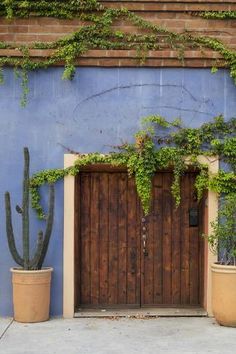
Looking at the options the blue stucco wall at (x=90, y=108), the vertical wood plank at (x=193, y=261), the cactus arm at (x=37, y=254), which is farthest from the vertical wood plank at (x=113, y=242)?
the cactus arm at (x=37, y=254)

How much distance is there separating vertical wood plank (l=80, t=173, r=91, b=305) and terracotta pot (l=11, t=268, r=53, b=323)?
40.7 inches

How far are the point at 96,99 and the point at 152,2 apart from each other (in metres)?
1.62

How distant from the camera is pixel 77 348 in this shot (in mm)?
8242

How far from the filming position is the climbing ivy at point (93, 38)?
1018 cm

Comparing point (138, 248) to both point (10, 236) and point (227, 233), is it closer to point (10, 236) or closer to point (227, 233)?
point (227, 233)

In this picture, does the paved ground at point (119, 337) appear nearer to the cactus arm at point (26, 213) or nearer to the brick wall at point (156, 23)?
the cactus arm at point (26, 213)

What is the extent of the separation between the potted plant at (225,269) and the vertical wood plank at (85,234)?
76.7 inches

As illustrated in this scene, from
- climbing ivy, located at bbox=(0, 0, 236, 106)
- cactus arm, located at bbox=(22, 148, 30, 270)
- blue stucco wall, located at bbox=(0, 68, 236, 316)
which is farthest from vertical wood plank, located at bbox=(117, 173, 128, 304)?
climbing ivy, located at bbox=(0, 0, 236, 106)

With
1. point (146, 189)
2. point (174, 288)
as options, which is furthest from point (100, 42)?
point (174, 288)

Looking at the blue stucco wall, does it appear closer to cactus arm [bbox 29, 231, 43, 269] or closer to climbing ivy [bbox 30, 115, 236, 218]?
climbing ivy [bbox 30, 115, 236, 218]

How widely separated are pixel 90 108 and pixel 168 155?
51.9 inches

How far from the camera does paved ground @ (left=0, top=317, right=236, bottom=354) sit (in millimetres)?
8188

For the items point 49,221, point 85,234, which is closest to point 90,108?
point 49,221

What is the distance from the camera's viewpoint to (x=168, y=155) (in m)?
10.1
